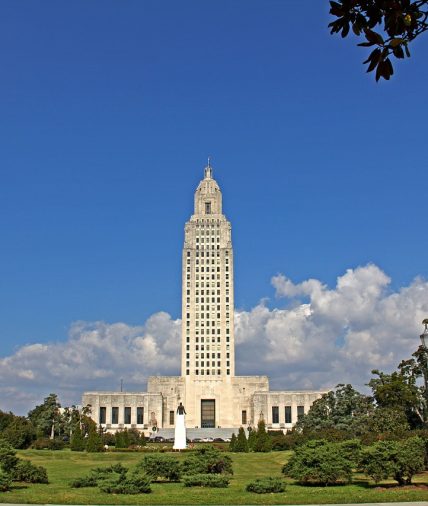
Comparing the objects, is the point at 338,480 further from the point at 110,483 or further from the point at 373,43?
the point at 373,43

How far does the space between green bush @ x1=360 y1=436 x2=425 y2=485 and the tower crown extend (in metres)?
95.2

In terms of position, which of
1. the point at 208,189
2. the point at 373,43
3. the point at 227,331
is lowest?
the point at 373,43

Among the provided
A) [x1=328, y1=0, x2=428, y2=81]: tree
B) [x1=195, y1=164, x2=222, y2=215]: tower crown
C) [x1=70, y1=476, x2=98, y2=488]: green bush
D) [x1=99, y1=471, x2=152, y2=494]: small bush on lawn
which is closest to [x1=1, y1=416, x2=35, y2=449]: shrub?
[x1=70, y1=476, x2=98, y2=488]: green bush

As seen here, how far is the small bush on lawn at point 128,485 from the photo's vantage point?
25.1 m

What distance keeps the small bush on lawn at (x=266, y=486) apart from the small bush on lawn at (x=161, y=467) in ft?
17.7

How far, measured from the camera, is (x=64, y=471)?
39500 millimetres

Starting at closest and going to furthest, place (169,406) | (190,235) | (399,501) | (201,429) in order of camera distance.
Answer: (399,501)
(201,429)
(169,406)
(190,235)

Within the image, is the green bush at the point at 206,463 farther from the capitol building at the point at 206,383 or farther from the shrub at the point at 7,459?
the capitol building at the point at 206,383

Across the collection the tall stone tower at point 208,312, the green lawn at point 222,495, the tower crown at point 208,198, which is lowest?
the green lawn at point 222,495

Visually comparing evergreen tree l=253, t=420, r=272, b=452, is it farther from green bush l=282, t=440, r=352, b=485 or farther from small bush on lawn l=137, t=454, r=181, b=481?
green bush l=282, t=440, r=352, b=485

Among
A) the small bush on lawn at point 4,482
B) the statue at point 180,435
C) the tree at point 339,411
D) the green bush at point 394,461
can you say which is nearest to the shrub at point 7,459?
→ the small bush on lawn at point 4,482

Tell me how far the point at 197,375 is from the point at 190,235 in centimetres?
2378

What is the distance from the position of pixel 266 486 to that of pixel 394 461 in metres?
5.37

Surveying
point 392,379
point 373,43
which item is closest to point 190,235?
point 392,379
